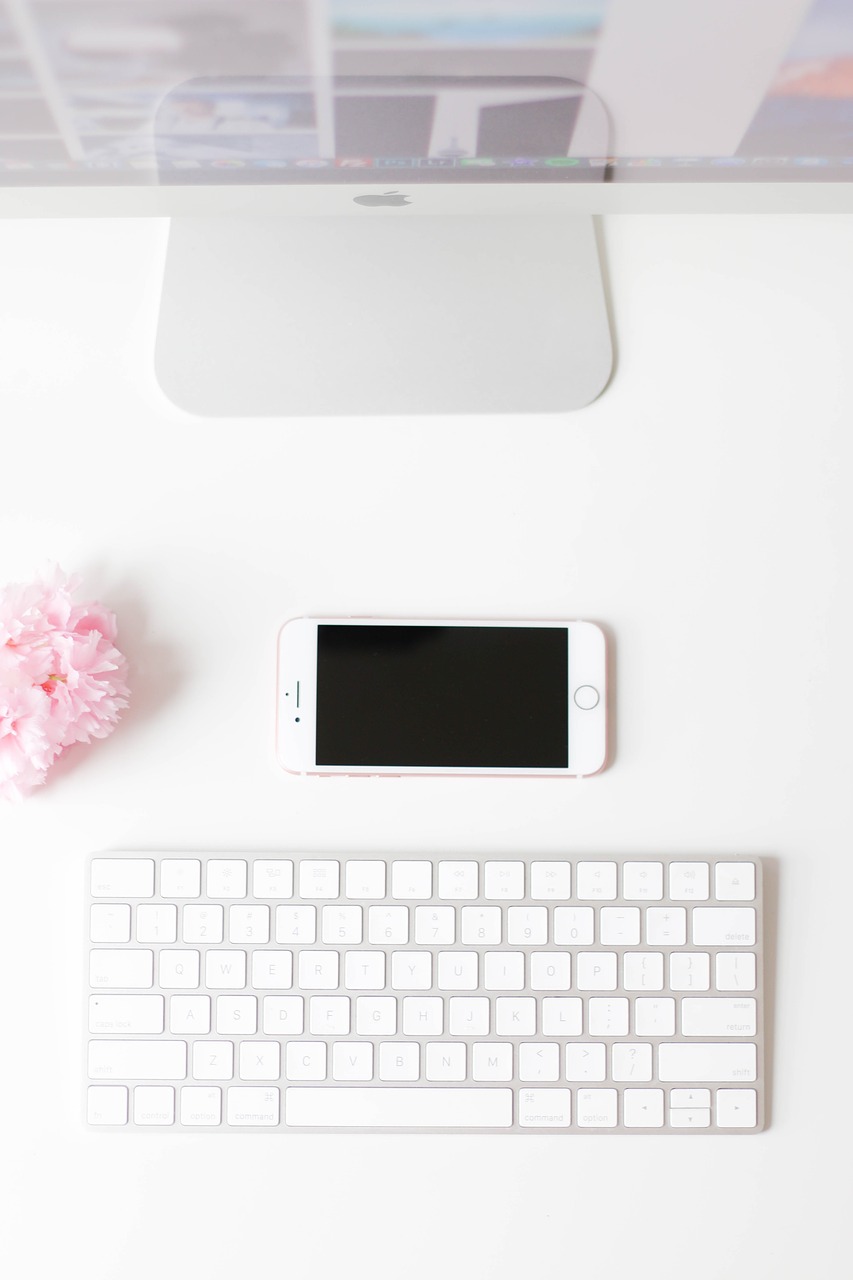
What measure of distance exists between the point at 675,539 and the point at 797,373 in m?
0.14

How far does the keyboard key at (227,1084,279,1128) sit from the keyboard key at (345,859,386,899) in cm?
14

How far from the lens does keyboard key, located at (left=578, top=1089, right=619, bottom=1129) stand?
61 centimetres

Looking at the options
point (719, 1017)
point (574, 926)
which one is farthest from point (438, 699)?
point (719, 1017)

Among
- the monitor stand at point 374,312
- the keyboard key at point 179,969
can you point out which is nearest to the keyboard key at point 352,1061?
the keyboard key at point 179,969

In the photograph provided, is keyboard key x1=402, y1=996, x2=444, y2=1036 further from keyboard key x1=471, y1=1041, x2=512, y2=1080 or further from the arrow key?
the arrow key

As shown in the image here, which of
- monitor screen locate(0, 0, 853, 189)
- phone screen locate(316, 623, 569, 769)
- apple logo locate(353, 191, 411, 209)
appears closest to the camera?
monitor screen locate(0, 0, 853, 189)

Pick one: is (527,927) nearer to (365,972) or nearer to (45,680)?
(365,972)

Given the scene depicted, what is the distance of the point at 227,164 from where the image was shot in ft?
1.65

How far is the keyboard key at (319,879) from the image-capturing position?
2.01 feet

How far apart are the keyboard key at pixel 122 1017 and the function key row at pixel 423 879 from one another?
0.22 feet

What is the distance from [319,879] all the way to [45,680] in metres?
0.21

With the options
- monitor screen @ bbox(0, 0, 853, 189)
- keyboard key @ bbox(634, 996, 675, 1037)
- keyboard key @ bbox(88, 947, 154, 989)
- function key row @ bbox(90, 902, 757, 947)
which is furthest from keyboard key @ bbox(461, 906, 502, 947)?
monitor screen @ bbox(0, 0, 853, 189)

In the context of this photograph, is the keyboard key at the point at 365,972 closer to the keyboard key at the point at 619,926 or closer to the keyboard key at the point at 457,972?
the keyboard key at the point at 457,972

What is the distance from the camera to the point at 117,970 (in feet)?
1.99
